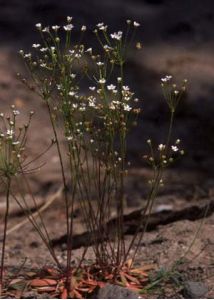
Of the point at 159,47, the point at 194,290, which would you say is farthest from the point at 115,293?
the point at 159,47

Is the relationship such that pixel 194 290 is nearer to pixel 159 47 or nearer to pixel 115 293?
pixel 115 293

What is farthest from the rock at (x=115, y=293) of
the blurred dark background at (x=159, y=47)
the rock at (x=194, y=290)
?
the blurred dark background at (x=159, y=47)

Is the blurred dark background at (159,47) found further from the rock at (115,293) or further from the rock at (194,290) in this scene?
the rock at (115,293)

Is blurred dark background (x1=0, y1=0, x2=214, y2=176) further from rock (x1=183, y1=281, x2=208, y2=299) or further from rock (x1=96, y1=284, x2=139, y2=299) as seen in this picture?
rock (x1=96, y1=284, x2=139, y2=299)

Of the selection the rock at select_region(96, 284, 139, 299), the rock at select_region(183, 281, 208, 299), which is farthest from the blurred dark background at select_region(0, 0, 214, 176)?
the rock at select_region(96, 284, 139, 299)

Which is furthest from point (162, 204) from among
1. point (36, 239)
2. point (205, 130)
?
point (205, 130)

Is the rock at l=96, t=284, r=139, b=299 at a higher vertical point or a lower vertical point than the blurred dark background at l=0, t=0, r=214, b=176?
lower
